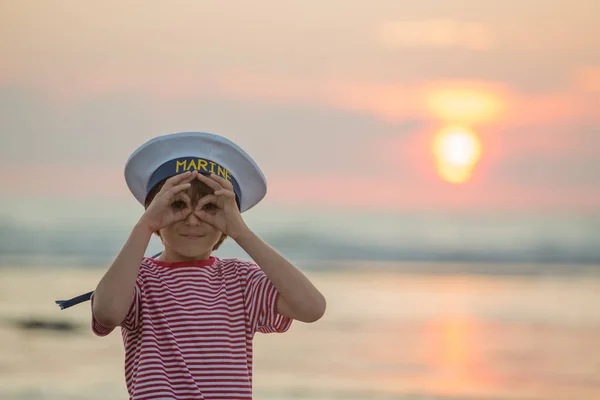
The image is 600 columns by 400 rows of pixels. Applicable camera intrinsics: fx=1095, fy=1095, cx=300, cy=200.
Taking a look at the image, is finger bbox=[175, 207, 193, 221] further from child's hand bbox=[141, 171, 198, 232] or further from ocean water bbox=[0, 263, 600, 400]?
ocean water bbox=[0, 263, 600, 400]

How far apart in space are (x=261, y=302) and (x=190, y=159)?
0.44m

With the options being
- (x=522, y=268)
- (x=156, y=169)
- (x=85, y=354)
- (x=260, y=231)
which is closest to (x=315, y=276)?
(x=522, y=268)

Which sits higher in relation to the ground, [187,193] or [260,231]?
[260,231]

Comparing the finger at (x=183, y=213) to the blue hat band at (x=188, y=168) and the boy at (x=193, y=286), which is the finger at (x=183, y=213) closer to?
the boy at (x=193, y=286)

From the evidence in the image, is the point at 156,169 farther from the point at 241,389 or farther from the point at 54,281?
the point at 54,281

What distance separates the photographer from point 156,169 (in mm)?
3053

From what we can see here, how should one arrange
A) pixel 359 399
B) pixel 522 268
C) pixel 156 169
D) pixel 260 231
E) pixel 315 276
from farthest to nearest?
pixel 260 231, pixel 522 268, pixel 315 276, pixel 359 399, pixel 156 169

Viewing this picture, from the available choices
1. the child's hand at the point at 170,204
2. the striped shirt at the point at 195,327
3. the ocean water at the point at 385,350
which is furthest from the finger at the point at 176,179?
the ocean water at the point at 385,350

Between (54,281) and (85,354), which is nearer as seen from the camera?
(85,354)

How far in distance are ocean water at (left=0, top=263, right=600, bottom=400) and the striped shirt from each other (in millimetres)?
3203

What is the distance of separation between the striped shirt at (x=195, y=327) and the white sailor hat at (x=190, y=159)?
0.24 metres

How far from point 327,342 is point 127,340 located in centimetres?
502

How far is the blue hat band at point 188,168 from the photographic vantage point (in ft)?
9.84

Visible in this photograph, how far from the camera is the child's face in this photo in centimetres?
300
